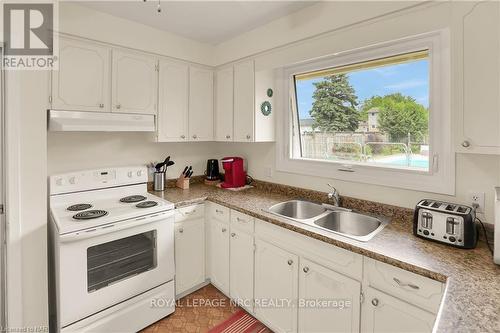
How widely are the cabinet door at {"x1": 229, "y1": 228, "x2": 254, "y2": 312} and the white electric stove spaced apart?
51 centimetres

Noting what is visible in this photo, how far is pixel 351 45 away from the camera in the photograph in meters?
1.88

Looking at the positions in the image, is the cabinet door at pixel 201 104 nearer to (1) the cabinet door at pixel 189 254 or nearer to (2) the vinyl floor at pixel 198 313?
(1) the cabinet door at pixel 189 254

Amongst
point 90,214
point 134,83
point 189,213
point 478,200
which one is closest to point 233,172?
point 189,213

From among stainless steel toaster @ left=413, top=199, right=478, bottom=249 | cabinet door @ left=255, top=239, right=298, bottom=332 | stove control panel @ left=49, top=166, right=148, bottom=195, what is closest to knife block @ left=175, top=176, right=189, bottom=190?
stove control panel @ left=49, top=166, right=148, bottom=195

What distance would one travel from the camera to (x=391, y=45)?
1.90 meters

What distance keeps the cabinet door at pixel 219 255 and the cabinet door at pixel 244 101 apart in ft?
2.90

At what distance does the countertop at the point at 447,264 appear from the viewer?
835 mm

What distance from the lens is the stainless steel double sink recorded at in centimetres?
185

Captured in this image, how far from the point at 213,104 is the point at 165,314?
209 cm

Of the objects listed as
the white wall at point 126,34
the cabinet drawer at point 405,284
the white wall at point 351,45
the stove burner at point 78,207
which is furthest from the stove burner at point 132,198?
the cabinet drawer at point 405,284

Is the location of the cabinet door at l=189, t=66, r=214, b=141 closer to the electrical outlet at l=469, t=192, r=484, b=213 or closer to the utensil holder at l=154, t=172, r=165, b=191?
the utensil holder at l=154, t=172, r=165, b=191

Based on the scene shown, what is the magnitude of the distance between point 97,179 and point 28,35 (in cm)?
114

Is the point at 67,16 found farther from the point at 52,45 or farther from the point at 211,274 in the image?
the point at 211,274

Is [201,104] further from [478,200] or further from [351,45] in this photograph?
[478,200]
